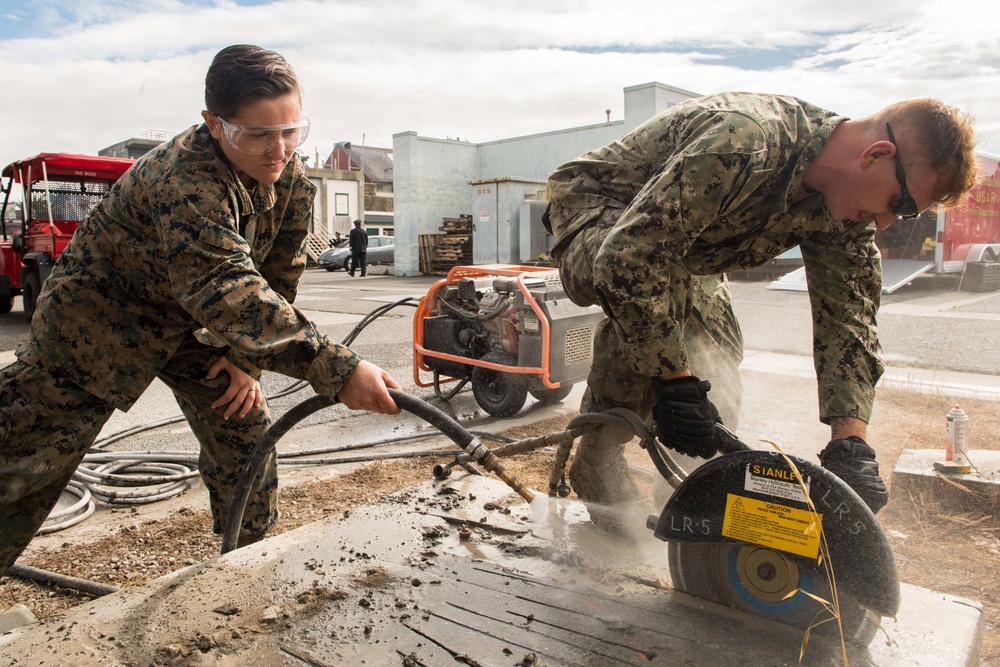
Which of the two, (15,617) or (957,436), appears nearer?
(15,617)

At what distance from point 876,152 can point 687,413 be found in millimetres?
840

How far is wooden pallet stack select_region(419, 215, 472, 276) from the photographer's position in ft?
66.0

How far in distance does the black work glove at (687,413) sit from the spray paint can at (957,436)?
1.96 m

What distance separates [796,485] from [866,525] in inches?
7.2

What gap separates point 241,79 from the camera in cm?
198

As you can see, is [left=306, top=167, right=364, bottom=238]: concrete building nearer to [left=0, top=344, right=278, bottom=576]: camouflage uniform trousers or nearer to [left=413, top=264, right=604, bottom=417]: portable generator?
[left=413, top=264, right=604, bottom=417]: portable generator

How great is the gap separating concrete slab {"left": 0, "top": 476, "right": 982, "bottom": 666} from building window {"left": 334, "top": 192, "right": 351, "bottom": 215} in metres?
34.4

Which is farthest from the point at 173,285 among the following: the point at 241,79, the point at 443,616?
the point at 443,616

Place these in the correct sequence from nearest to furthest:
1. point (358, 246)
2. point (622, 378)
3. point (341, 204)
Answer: point (622, 378)
point (358, 246)
point (341, 204)

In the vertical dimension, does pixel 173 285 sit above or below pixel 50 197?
below

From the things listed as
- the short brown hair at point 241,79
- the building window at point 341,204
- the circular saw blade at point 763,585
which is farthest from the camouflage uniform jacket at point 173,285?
the building window at point 341,204

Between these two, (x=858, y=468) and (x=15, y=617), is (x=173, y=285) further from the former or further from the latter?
(x=858, y=468)

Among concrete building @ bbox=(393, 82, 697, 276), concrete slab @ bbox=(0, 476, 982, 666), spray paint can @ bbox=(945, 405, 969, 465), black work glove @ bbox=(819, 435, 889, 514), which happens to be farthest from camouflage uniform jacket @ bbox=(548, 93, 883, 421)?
concrete building @ bbox=(393, 82, 697, 276)

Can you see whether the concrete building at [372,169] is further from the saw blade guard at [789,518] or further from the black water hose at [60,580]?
the saw blade guard at [789,518]
